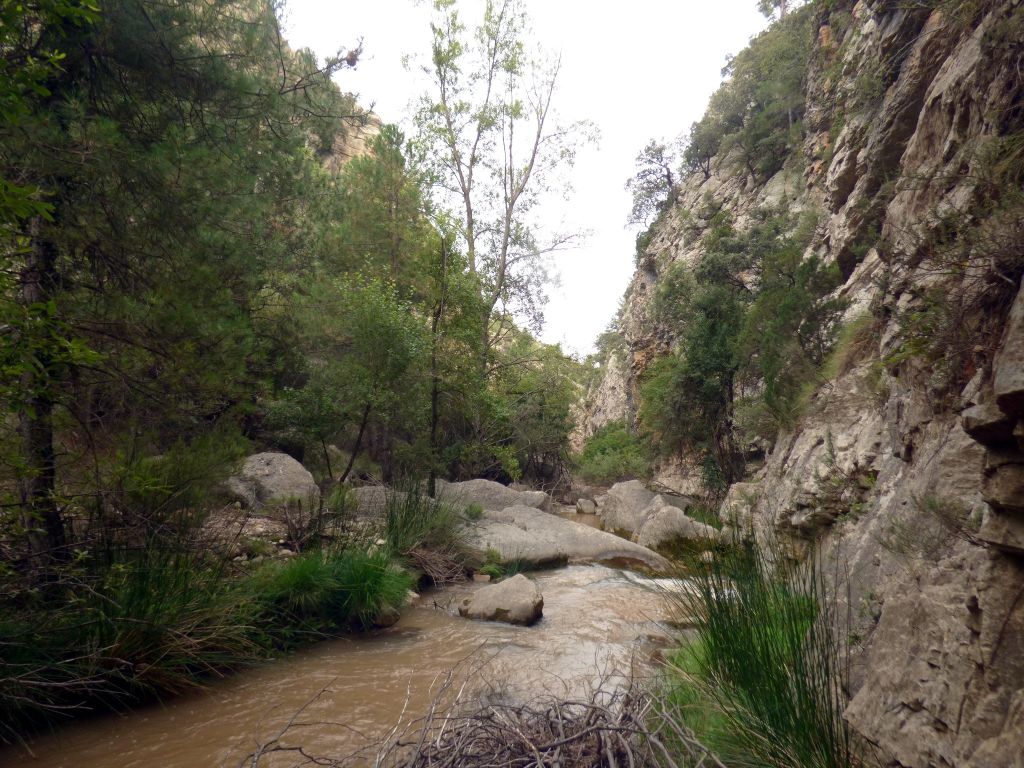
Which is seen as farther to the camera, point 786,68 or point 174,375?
point 786,68

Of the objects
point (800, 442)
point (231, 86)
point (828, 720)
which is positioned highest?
point (231, 86)

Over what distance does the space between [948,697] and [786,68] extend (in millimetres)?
23309

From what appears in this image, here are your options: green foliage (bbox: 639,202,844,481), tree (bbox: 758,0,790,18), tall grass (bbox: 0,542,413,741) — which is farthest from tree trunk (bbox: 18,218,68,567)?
tree (bbox: 758,0,790,18)

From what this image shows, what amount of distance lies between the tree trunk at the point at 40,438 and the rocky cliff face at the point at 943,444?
13.5ft

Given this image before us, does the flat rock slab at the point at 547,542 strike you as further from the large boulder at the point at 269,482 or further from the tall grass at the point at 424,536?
the large boulder at the point at 269,482

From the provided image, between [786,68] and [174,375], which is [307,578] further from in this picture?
[786,68]

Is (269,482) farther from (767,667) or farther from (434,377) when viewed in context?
(767,667)

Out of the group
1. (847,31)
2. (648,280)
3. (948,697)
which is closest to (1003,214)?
(948,697)

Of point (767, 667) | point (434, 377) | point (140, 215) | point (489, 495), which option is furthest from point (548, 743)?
point (489, 495)

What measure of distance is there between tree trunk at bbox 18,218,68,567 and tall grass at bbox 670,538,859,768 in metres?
3.63

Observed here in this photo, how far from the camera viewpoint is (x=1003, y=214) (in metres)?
2.42

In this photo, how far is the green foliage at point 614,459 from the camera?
62.0ft

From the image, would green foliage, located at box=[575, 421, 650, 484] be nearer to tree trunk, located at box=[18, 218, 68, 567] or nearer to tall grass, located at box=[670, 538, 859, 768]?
tall grass, located at box=[670, 538, 859, 768]

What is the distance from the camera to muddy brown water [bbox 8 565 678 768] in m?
3.03
